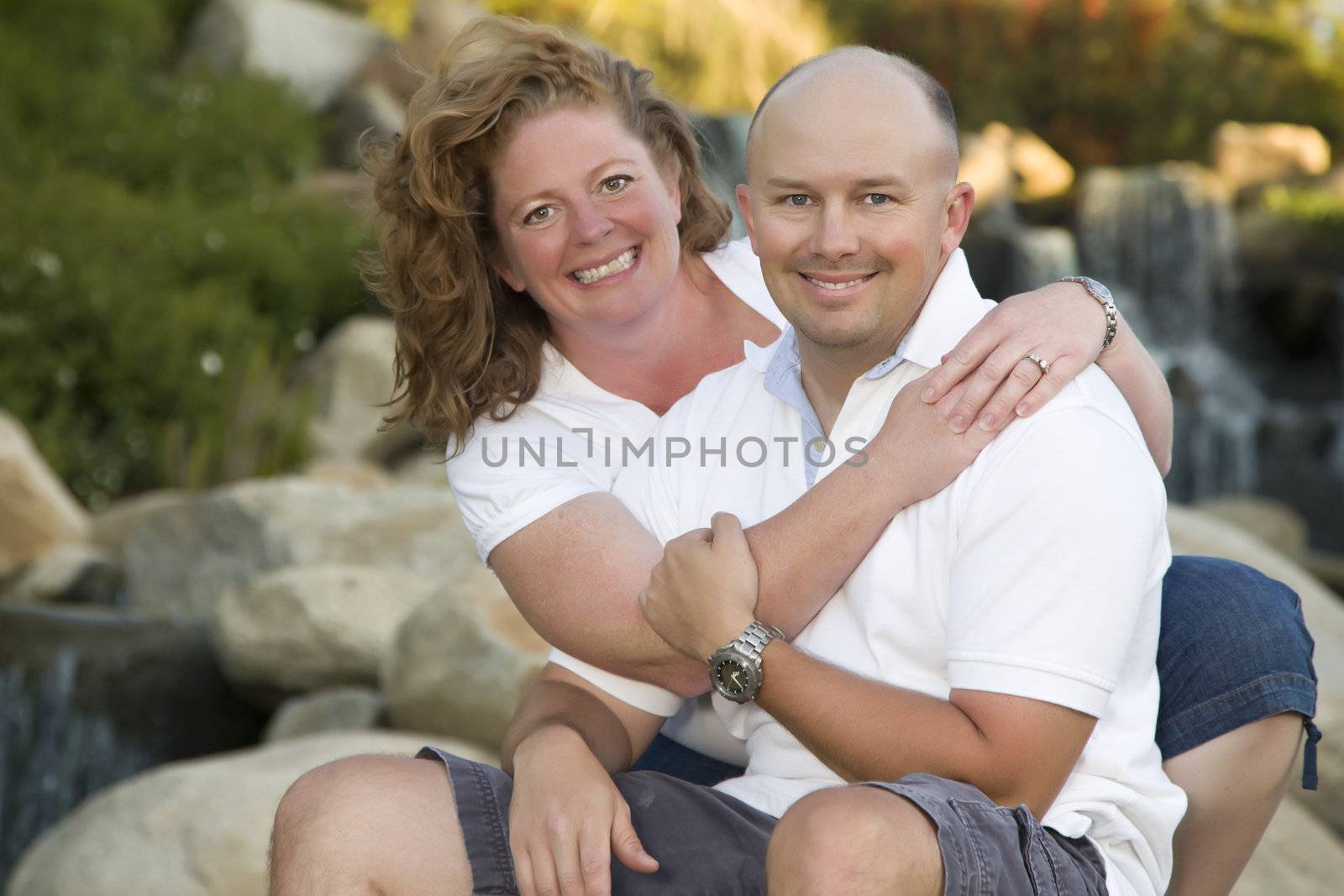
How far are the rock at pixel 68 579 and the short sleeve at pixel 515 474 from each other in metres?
4.64

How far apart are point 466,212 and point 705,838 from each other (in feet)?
4.08

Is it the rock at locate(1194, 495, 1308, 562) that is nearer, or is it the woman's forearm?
the woman's forearm

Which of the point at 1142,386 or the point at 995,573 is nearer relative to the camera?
the point at 995,573

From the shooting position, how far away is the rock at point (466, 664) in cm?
460

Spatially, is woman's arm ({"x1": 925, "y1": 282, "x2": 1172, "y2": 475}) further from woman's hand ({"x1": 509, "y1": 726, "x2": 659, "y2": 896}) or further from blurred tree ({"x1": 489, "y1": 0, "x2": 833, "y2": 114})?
blurred tree ({"x1": 489, "y1": 0, "x2": 833, "y2": 114})

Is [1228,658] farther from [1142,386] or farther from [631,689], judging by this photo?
Result: [631,689]

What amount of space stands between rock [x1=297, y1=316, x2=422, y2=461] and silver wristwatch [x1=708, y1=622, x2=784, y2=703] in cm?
692

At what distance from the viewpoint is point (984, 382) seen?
1979 millimetres

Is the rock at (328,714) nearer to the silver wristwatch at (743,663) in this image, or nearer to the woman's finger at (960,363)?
the silver wristwatch at (743,663)

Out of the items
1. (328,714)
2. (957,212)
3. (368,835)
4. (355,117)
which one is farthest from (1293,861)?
(355,117)

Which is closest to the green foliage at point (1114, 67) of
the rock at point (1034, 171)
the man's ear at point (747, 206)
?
the rock at point (1034, 171)

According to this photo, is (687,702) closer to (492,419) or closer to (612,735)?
(612,735)

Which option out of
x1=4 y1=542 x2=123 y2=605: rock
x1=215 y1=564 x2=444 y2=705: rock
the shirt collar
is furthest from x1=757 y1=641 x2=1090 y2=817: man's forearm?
x1=4 y1=542 x2=123 y2=605: rock

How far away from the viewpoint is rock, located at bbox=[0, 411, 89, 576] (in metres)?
6.81
